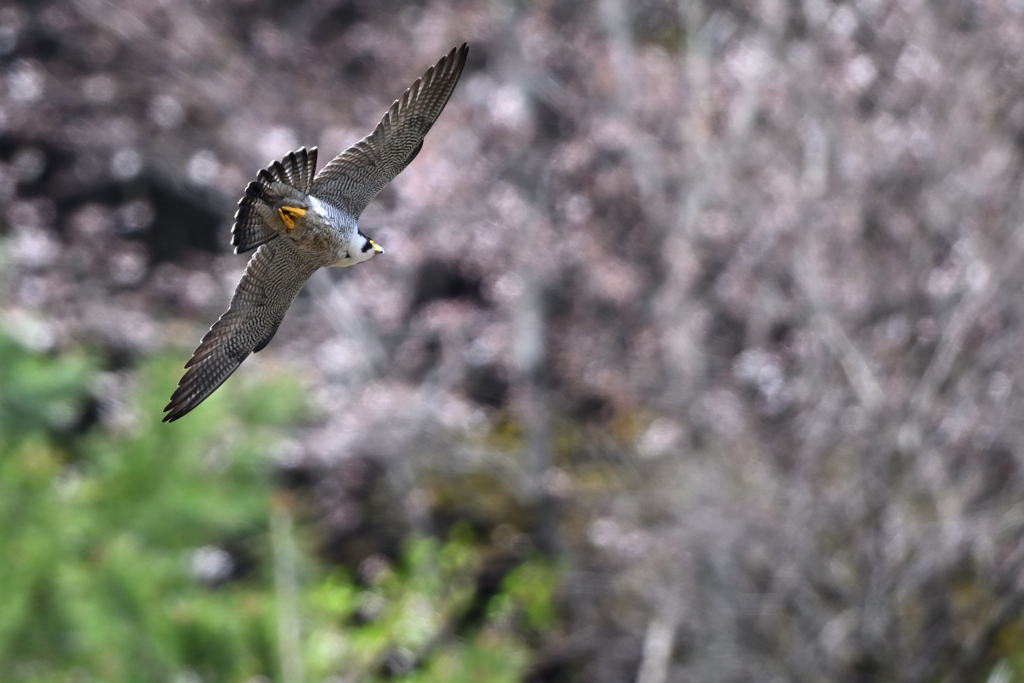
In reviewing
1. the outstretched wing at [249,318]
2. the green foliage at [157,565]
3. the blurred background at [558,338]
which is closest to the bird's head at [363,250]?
the outstretched wing at [249,318]

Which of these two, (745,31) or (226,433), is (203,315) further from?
(745,31)

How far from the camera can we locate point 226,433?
5.50 m

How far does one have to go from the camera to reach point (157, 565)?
161 inches

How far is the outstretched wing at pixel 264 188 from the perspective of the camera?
2.19 m

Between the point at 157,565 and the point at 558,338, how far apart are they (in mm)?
3419

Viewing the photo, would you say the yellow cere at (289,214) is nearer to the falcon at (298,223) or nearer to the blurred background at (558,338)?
the falcon at (298,223)

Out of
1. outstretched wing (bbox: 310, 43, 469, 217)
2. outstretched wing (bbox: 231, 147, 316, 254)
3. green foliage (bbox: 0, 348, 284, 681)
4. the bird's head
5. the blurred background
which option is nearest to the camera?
outstretched wing (bbox: 231, 147, 316, 254)

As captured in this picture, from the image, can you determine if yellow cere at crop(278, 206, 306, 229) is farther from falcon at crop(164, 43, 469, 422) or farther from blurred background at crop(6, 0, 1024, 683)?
blurred background at crop(6, 0, 1024, 683)

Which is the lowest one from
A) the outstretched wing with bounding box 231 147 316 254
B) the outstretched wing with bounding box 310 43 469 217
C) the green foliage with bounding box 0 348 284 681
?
the outstretched wing with bounding box 231 147 316 254

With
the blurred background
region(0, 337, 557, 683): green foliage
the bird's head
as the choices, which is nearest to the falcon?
the bird's head

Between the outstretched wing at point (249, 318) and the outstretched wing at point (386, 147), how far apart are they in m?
0.15

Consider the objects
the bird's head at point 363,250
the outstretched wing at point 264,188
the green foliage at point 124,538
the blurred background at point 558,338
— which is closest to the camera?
the outstretched wing at point 264,188

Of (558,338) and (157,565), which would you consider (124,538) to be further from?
(558,338)

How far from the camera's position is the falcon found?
2.23 m
